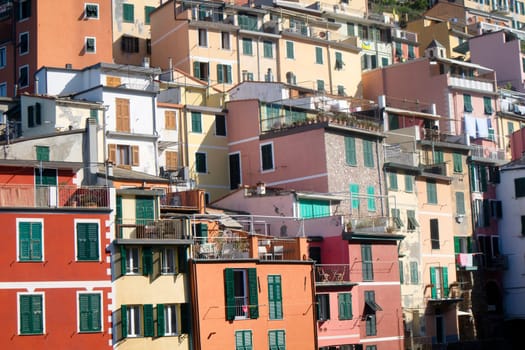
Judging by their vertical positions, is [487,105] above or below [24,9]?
below

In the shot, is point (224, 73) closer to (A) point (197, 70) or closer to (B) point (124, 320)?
(A) point (197, 70)

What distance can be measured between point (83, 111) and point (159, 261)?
52.0ft

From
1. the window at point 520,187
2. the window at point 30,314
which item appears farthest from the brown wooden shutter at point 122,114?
the window at point 520,187

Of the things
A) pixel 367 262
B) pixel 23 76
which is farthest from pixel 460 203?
pixel 23 76

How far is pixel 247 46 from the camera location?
83.6 m

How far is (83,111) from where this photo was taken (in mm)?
61906

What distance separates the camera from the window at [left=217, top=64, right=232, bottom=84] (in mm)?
81000

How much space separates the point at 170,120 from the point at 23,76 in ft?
54.7

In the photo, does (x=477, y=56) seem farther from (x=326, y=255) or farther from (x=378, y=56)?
(x=326, y=255)

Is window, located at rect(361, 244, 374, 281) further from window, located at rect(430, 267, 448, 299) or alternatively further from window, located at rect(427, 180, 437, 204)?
window, located at rect(427, 180, 437, 204)

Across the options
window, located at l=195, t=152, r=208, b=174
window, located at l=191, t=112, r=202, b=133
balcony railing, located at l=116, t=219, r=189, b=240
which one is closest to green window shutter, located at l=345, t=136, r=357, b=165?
window, located at l=195, t=152, r=208, b=174

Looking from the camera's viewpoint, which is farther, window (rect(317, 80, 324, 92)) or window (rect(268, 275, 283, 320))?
window (rect(317, 80, 324, 92))

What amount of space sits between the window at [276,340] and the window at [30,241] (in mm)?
11998

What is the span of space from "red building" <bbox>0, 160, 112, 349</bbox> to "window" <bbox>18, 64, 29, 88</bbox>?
33634mm
